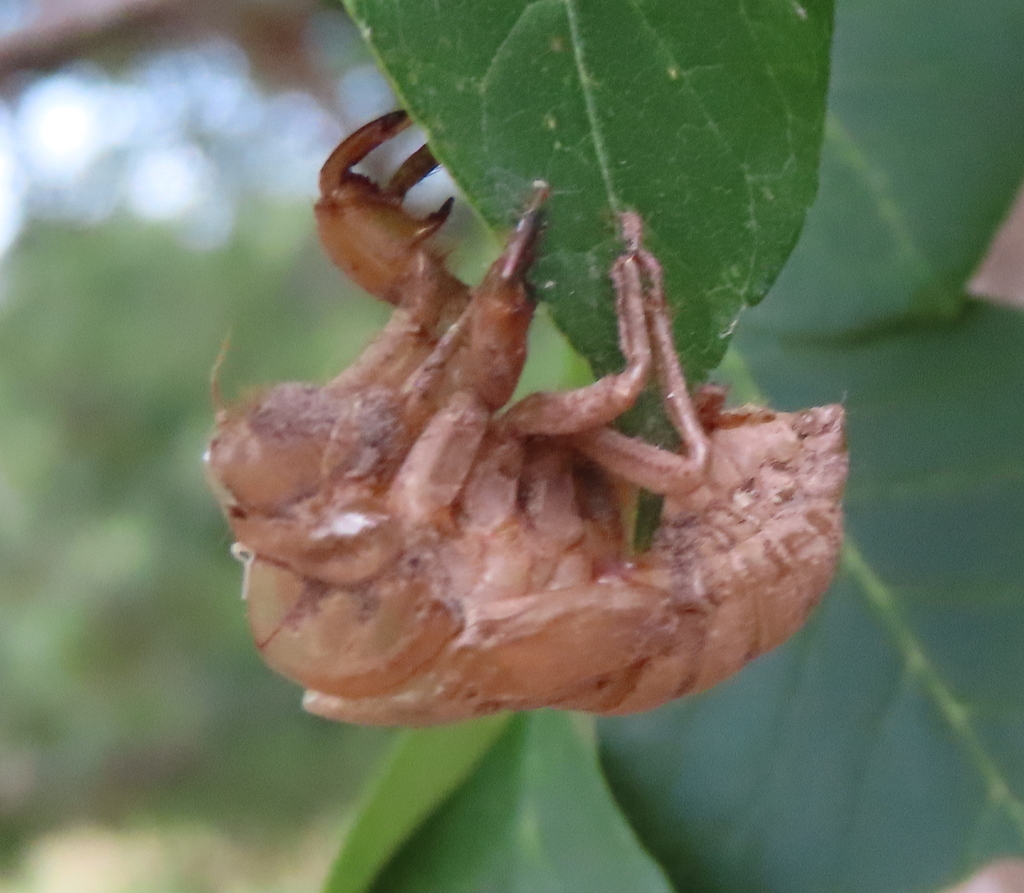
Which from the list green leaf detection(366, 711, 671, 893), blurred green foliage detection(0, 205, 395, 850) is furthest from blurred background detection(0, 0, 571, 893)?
green leaf detection(366, 711, 671, 893)

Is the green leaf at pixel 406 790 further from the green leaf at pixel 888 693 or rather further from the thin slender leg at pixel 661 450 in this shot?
the thin slender leg at pixel 661 450

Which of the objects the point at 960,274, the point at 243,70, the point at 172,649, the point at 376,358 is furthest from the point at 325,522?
the point at 172,649

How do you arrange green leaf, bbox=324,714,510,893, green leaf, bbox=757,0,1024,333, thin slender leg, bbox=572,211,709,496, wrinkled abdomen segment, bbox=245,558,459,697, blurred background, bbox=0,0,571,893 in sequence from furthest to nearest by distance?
blurred background, bbox=0,0,571,893, green leaf, bbox=324,714,510,893, green leaf, bbox=757,0,1024,333, wrinkled abdomen segment, bbox=245,558,459,697, thin slender leg, bbox=572,211,709,496

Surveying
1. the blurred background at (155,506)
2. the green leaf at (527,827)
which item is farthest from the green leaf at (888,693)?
the blurred background at (155,506)

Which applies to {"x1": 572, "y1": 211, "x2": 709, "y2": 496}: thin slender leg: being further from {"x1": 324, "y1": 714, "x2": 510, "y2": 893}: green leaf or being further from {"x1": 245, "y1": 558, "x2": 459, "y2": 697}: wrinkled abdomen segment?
{"x1": 324, "y1": 714, "x2": 510, "y2": 893}: green leaf

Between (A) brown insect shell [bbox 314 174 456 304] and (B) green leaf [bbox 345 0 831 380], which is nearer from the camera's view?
(B) green leaf [bbox 345 0 831 380]

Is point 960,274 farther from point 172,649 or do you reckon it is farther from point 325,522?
point 172,649

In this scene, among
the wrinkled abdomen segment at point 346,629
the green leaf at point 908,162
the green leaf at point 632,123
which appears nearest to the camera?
the green leaf at point 632,123

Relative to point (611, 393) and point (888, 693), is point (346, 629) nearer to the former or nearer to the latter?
point (611, 393)
